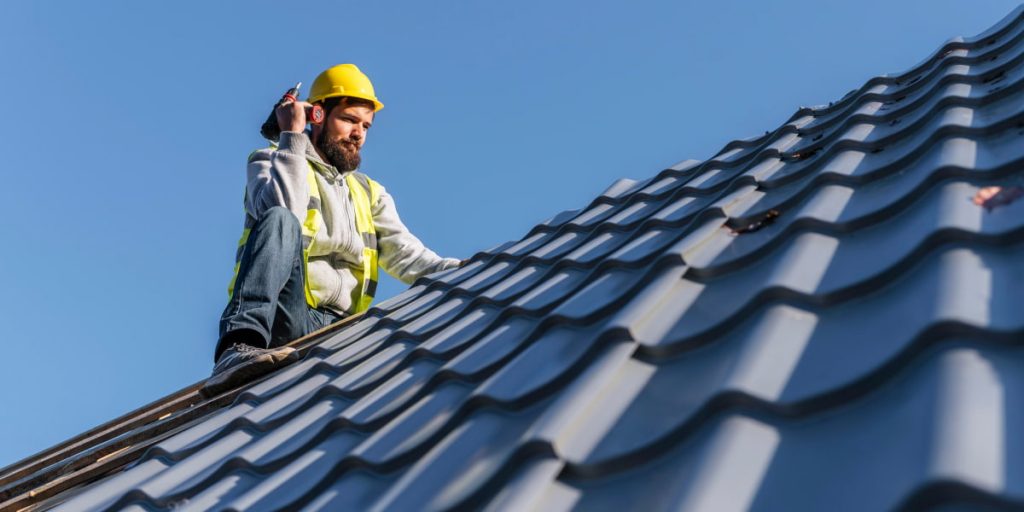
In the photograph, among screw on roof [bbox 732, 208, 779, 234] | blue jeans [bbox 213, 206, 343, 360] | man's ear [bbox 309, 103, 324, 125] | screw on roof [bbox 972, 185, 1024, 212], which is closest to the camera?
screw on roof [bbox 972, 185, 1024, 212]

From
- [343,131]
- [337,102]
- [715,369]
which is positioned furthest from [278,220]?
[715,369]

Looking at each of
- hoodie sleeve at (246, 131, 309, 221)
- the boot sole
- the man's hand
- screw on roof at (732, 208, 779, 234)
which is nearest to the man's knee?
hoodie sleeve at (246, 131, 309, 221)

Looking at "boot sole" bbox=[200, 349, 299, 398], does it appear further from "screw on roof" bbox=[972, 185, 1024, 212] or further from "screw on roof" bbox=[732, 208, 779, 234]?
"screw on roof" bbox=[972, 185, 1024, 212]

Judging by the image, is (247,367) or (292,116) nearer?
(247,367)

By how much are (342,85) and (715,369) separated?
493 centimetres

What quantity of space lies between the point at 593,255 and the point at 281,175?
2.13 metres

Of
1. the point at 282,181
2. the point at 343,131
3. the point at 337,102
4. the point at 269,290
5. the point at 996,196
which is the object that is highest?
the point at 337,102

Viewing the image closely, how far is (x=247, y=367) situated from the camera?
391cm

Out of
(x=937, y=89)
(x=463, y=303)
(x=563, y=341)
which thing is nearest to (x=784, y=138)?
(x=937, y=89)

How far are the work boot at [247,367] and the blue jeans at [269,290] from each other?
1.15 ft

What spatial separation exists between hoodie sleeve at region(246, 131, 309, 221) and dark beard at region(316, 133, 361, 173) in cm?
88

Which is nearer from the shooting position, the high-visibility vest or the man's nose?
the high-visibility vest

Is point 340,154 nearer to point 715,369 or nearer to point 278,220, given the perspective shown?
point 278,220

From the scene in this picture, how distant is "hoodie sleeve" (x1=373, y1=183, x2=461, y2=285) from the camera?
611 cm
